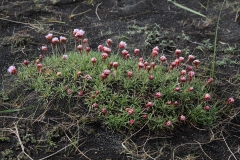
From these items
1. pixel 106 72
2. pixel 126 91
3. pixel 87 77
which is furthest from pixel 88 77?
pixel 126 91

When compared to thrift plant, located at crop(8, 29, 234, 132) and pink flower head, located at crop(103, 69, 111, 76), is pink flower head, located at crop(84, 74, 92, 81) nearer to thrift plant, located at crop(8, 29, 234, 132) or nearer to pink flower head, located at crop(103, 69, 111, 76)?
thrift plant, located at crop(8, 29, 234, 132)

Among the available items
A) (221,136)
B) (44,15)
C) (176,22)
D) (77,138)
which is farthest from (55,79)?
(176,22)

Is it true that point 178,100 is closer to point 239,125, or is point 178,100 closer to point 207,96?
point 207,96

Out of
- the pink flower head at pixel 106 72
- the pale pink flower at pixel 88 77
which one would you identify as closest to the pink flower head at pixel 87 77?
the pale pink flower at pixel 88 77

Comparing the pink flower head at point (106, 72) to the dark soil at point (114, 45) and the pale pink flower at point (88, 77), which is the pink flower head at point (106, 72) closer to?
the pale pink flower at point (88, 77)

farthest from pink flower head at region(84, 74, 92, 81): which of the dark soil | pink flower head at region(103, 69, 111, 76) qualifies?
the dark soil

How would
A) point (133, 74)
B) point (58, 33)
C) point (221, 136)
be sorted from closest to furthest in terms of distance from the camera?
point (221, 136), point (133, 74), point (58, 33)
